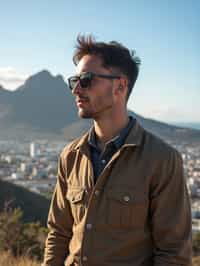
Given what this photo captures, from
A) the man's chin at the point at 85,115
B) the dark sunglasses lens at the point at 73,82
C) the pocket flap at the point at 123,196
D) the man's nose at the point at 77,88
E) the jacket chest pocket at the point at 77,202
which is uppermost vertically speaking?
the dark sunglasses lens at the point at 73,82

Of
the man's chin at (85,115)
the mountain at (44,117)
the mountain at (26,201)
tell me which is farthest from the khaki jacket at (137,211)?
the mountain at (44,117)

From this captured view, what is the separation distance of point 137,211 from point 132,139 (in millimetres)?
331

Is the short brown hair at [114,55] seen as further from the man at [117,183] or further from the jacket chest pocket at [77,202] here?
the jacket chest pocket at [77,202]

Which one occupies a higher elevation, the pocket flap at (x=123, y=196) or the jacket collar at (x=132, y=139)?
the jacket collar at (x=132, y=139)

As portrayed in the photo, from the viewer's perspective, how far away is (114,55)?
2.17 metres

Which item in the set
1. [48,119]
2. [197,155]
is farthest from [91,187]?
[48,119]

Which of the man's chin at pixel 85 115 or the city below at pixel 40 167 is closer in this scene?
the man's chin at pixel 85 115

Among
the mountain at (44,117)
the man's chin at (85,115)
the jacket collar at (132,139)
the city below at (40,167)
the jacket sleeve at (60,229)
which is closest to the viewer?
the jacket collar at (132,139)

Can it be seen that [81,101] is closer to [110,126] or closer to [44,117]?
[110,126]

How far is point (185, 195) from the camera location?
1.96 metres

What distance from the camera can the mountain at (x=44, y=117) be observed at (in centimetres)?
9088

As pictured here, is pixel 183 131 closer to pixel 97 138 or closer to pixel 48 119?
pixel 48 119

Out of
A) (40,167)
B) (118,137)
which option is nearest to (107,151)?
(118,137)

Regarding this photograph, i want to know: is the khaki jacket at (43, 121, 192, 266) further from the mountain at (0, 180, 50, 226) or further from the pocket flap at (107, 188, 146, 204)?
the mountain at (0, 180, 50, 226)
